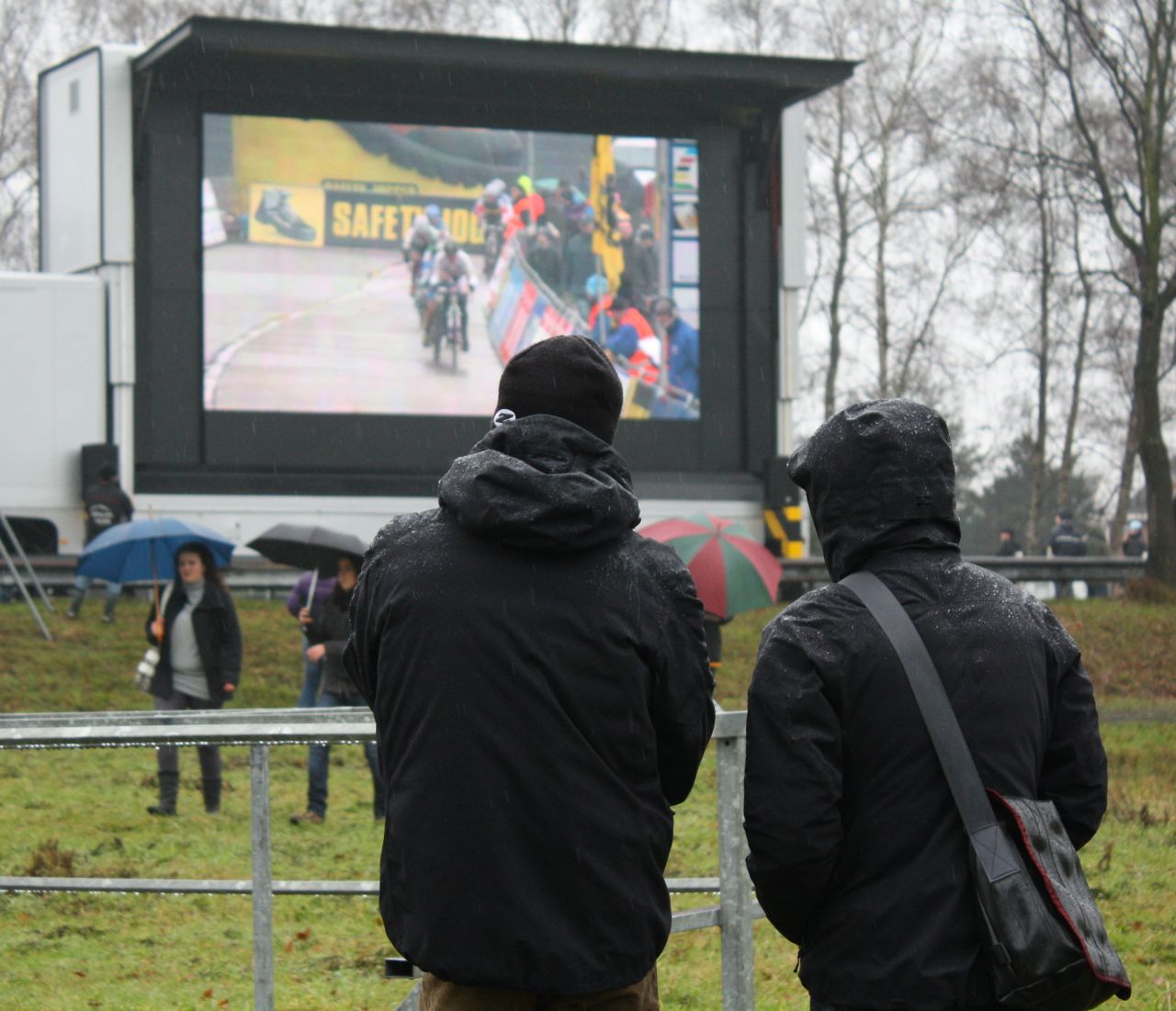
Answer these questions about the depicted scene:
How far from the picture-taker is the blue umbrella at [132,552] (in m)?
12.4

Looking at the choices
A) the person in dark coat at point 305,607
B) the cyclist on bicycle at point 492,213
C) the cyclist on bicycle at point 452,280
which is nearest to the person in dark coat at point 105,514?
the cyclist on bicycle at point 452,280

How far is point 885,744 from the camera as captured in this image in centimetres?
312

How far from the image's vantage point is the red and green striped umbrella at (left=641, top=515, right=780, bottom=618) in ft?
38.3

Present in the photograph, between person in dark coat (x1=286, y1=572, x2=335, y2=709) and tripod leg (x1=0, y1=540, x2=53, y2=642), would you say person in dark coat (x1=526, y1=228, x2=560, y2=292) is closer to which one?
tripod leg (x1=0, y1=540, x2=53, y2=642)

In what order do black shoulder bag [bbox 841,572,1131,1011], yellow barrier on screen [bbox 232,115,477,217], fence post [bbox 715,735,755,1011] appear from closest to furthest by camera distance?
1. black shoulder bag [bbox 841,572,1131,1011]
2. fence post [bbox 715,735,755,1011]
3. yellow barrier on screen [bbox 232,115,477,217]

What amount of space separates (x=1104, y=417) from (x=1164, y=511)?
31407mm

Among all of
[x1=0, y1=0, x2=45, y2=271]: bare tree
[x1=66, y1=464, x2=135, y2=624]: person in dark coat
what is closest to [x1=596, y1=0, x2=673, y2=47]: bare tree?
[x1=0, y1=0, x2=45, y2=271]: bare tree

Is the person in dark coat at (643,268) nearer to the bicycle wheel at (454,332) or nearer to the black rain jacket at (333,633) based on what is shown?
the bicycle wheel at (454,332)

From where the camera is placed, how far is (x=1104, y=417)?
53656mm

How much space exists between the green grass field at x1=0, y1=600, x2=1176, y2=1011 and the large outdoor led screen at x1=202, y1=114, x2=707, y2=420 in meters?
6.03

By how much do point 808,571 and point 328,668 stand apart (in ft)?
31.6

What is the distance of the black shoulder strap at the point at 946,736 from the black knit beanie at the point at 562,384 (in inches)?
24.5

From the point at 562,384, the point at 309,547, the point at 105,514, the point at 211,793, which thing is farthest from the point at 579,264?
the point at 562,384

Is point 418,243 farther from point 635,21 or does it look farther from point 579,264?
point 635,21
